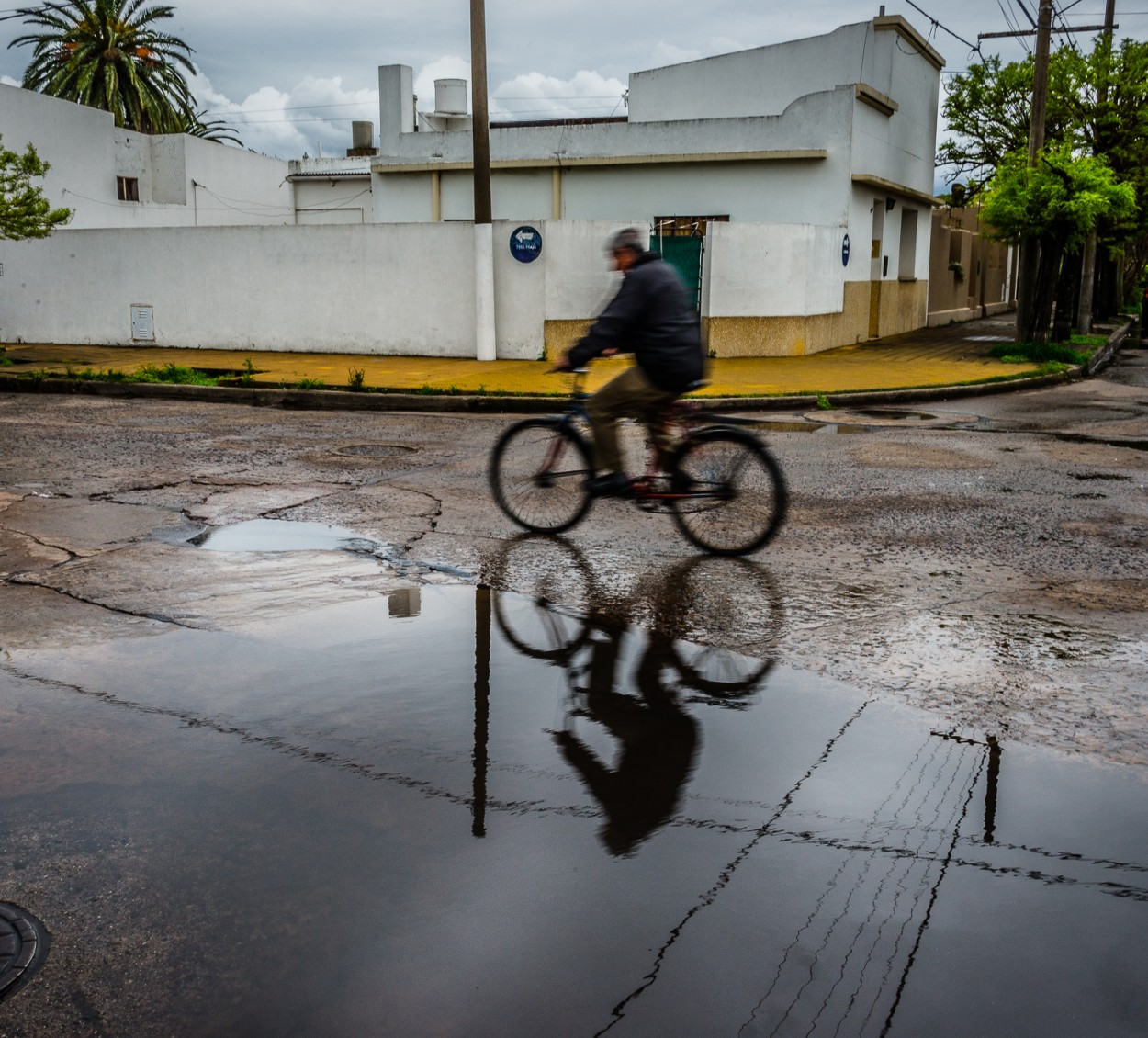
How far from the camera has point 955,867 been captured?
130 inches

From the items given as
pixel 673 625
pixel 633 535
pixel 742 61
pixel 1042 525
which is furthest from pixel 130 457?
pixel 742 61

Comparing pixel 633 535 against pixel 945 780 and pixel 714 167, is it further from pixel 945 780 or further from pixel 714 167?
pixel 714 167

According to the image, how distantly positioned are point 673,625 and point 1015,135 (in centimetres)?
2969

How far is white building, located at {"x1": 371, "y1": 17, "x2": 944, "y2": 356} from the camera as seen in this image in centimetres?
2077

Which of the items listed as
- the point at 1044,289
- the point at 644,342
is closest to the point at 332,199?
the point at 1044,289

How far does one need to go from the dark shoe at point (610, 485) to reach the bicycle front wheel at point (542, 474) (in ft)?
0.25

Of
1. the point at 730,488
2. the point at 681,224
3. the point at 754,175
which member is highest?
the point at 754,175

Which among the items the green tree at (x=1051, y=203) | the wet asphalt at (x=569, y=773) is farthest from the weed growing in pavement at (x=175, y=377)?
the green tree at (x=1051, y=203)

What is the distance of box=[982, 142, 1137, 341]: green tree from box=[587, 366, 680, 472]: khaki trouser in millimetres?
16242

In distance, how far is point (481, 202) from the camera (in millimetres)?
17297

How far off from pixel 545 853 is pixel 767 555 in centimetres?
382

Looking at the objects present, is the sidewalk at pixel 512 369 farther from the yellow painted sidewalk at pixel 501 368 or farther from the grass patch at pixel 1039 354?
the grass patch at pixel 1039 354

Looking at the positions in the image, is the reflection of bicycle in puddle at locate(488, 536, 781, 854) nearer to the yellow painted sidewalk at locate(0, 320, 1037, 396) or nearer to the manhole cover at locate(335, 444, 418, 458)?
the manhole cover at locate(335, 444, 418, 458)

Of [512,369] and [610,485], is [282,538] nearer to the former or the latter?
[610,485]
